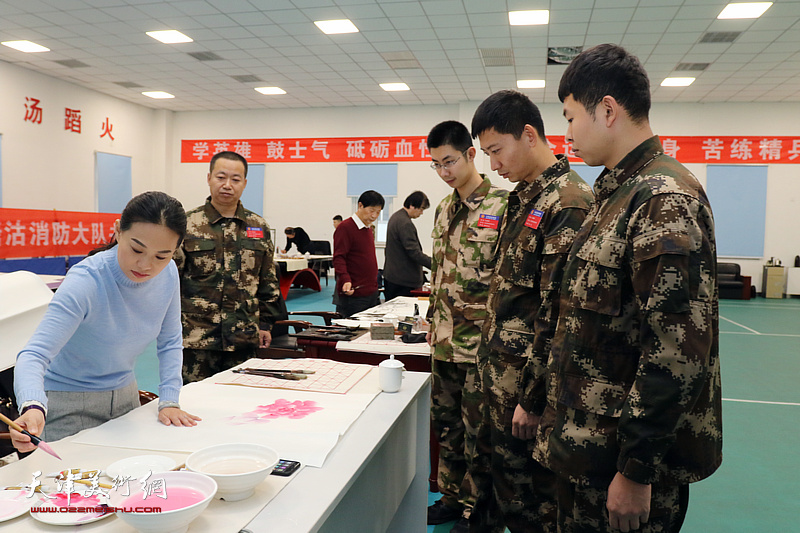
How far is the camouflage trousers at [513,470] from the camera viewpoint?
68.9 inches

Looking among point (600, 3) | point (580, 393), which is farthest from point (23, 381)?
point (600, 3)

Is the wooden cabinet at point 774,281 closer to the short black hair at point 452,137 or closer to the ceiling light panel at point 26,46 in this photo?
the short black hair at point 452,137

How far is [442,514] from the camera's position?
7.76 feet

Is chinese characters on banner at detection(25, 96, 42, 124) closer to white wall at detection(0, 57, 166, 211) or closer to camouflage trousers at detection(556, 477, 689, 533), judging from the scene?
white wall at detection(0, 57, 166, 211)

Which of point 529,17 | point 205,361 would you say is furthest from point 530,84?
point 205,361

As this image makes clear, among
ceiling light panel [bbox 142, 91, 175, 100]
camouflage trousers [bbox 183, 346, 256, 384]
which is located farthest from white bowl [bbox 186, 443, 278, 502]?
ceiling light panel [bbox 142, 91, 175, 100]

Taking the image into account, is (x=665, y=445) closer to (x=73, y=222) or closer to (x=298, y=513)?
(x=298, y=513)

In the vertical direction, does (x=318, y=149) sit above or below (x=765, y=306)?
above

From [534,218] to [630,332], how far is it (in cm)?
70

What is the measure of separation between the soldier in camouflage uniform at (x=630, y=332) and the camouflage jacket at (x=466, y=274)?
895mm

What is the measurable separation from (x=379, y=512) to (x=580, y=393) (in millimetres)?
855

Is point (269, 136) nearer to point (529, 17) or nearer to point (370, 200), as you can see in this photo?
point (529, 17)

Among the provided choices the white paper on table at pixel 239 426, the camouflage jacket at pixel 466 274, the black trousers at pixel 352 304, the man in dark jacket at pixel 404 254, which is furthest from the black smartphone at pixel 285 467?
the man in dark jacket at pixel 404 254

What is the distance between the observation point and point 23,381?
117 cm
